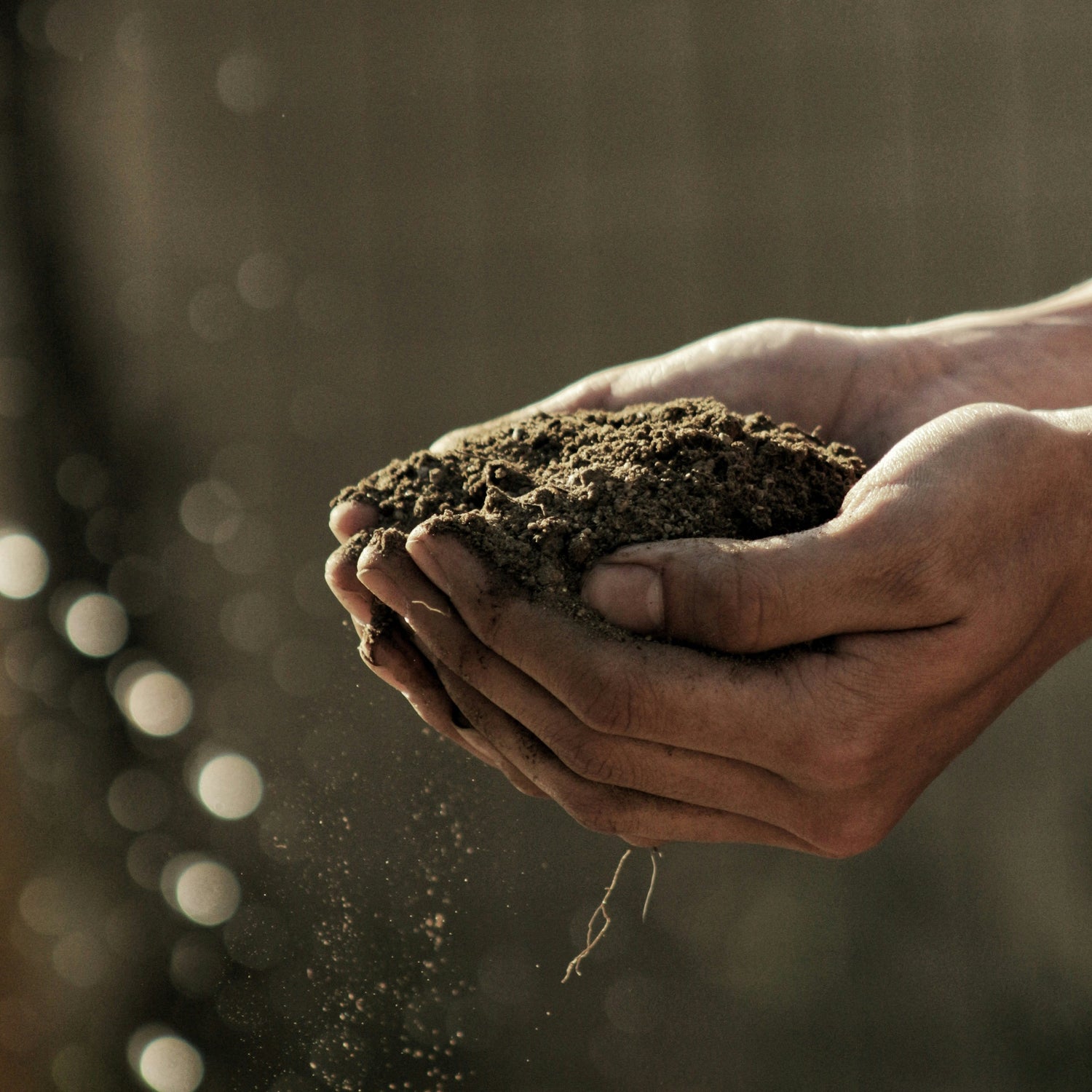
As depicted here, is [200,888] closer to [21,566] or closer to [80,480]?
[21,566]

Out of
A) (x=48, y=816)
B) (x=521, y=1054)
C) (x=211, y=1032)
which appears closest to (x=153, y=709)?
(x=48, y=816)

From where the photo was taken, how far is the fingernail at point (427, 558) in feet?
4.50

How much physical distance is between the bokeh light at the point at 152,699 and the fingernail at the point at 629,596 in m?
3.08

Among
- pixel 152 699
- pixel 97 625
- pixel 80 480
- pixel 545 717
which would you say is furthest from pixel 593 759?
pixel 80 480

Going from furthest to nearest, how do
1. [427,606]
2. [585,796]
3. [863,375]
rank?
[863,375] → [585,796] → [427,606]

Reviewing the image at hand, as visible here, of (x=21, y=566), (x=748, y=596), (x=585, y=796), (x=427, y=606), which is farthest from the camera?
(x=21, y=566)

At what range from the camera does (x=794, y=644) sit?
1422 mm

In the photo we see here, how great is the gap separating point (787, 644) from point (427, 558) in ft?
1.77

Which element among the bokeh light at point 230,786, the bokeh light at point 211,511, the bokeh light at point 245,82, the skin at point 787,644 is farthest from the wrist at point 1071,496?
the bokeh light at point 245,82

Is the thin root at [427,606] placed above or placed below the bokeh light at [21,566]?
above

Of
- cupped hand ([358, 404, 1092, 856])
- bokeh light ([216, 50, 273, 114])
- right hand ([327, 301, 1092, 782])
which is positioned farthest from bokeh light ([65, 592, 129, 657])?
cupped hand ([358, 404, 1092, 856])

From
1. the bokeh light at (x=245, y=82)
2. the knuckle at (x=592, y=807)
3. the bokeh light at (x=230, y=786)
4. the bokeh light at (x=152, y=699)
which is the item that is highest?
the bokeh light at (x=245, y=82)

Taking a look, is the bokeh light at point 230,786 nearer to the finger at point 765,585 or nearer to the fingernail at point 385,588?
the fingernail at point 385,588

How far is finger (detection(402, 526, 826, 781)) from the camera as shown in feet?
4.34
